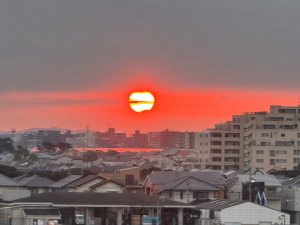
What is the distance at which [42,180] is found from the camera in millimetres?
60250

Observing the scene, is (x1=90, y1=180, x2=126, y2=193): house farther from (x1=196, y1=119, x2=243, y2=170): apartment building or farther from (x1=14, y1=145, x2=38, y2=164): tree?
(x1=196, y1=119, x2=243, y2=170): apartment building

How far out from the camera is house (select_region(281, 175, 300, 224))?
5050 cm

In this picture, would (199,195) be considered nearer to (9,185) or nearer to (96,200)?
(96,200)

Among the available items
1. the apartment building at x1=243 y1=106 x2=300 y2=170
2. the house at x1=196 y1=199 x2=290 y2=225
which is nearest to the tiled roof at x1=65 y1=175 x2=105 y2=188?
the house at x1=196 y1=199 x2=290 y2=225

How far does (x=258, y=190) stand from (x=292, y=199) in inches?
78.3

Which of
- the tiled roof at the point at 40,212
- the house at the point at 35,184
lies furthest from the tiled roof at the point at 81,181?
the tiled roof at the point at 40,212

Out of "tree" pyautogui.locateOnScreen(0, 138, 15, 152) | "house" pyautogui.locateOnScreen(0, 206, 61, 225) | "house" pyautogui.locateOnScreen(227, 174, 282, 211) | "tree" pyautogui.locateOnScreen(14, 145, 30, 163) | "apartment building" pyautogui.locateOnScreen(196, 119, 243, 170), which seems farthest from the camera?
"tree" pyautogui.locateOnScreen(0, 138, 15, 152)

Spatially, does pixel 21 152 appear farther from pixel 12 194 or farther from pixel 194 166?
pixel 12 194

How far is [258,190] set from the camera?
5069cm

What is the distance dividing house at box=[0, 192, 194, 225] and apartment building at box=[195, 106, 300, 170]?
54176 millimetres

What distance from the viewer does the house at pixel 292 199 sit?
50500 millimetres

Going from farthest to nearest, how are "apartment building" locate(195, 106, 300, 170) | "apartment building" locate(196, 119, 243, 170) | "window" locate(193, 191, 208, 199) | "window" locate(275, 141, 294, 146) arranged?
"apartment building" locate(196, 119, 243, 170) → "window" locate(275, 141, 294, 146) → "apartment building" locate(195, 106, 300, 170) → "window" locate(193, 191, 208, 199)

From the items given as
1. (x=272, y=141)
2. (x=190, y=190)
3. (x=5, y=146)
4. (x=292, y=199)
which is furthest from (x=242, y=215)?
(x=5, y=146)

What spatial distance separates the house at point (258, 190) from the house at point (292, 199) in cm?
44
